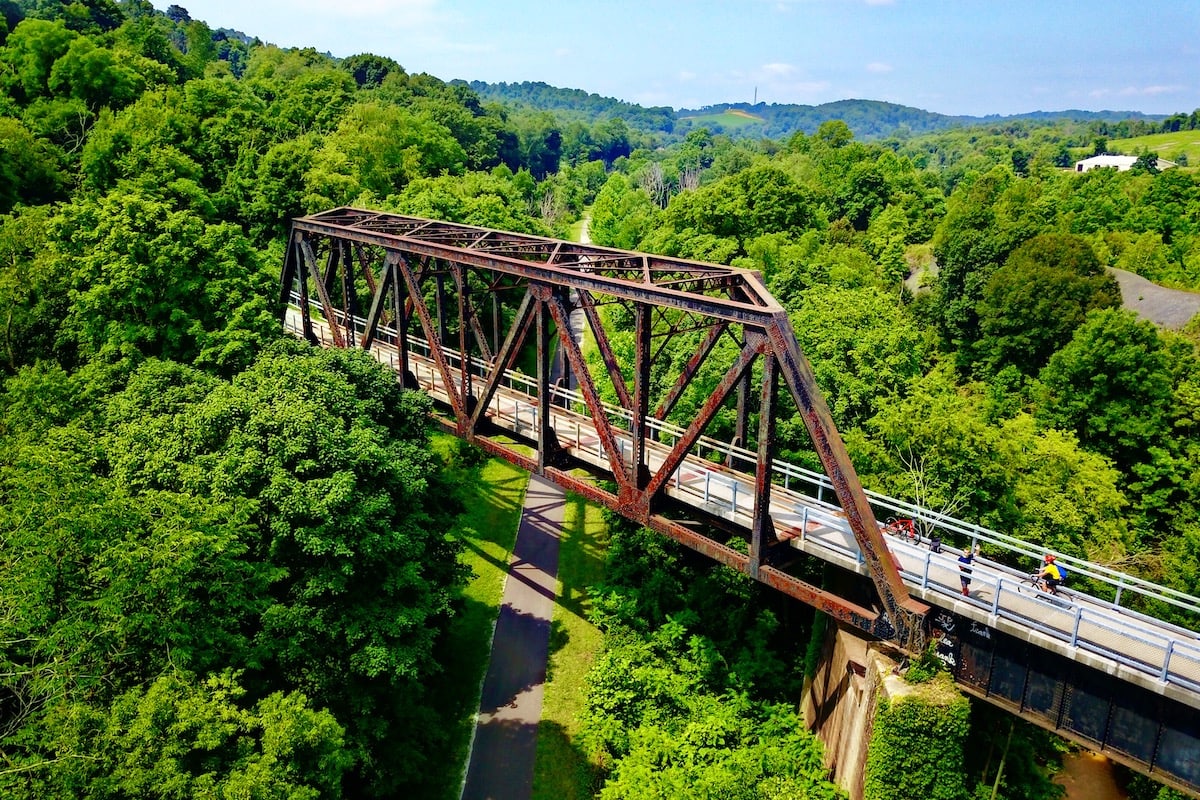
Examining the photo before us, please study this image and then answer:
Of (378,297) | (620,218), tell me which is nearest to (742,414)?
(378,297)

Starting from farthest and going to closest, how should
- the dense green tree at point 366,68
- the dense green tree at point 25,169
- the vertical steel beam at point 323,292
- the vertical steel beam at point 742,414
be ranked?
the dense green tree at point 366,68, the dense green tree at point 25,169, the vertical steel beam at point 323,292, the vertical steel beam at point 742,414

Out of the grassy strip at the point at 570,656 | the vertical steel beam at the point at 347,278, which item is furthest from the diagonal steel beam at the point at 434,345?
the grassy strip at the point at 570,656

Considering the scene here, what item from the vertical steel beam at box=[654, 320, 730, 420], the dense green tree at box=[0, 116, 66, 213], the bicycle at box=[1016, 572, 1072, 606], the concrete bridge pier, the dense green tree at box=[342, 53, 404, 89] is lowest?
the concrete bridge pier

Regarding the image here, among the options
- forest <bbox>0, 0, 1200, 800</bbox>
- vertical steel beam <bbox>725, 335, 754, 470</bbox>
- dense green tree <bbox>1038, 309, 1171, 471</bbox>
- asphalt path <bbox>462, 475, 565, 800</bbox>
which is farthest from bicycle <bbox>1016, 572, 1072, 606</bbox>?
dense green tree <bbox>1038, 309, 1171, 471</bbox>

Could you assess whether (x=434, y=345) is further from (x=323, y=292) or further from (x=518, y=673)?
(x=518, y=673)

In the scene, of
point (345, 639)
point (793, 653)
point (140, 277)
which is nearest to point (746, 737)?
point (793, 653)

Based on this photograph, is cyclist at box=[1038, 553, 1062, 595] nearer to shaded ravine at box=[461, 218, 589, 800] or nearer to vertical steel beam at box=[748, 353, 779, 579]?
vertical steel beam at box=[748, 353, 779, 579]

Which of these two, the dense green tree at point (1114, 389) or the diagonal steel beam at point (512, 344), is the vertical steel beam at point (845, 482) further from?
the dense green tree at point (1114, 389)
